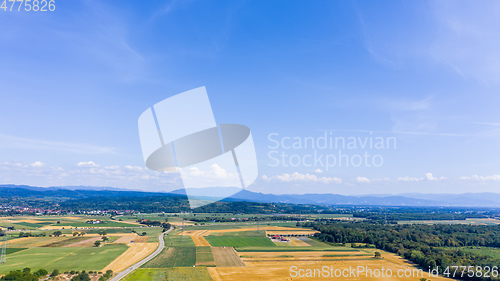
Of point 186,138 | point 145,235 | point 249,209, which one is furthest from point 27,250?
point 249,209

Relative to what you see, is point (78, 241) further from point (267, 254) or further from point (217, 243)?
point (267, 254)

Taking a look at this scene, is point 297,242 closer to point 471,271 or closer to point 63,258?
point 471,271

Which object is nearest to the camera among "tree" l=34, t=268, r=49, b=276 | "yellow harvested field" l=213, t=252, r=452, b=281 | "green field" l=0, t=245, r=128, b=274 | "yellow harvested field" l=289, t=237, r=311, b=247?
"tree" l=34, t=268, r=49, b=276

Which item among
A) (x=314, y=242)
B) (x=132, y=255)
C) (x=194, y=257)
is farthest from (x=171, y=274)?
(x=314, y=242)

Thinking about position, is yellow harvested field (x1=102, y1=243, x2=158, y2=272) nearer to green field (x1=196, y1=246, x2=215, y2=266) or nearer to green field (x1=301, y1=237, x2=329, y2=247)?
green field (x1=196, y1=246, x2=215, y2=266)

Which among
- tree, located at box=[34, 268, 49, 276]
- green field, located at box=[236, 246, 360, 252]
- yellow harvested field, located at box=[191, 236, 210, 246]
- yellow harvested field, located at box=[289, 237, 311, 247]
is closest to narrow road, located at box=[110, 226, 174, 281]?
yellow harvested field, located at box=[191, 236, 210, 246]
